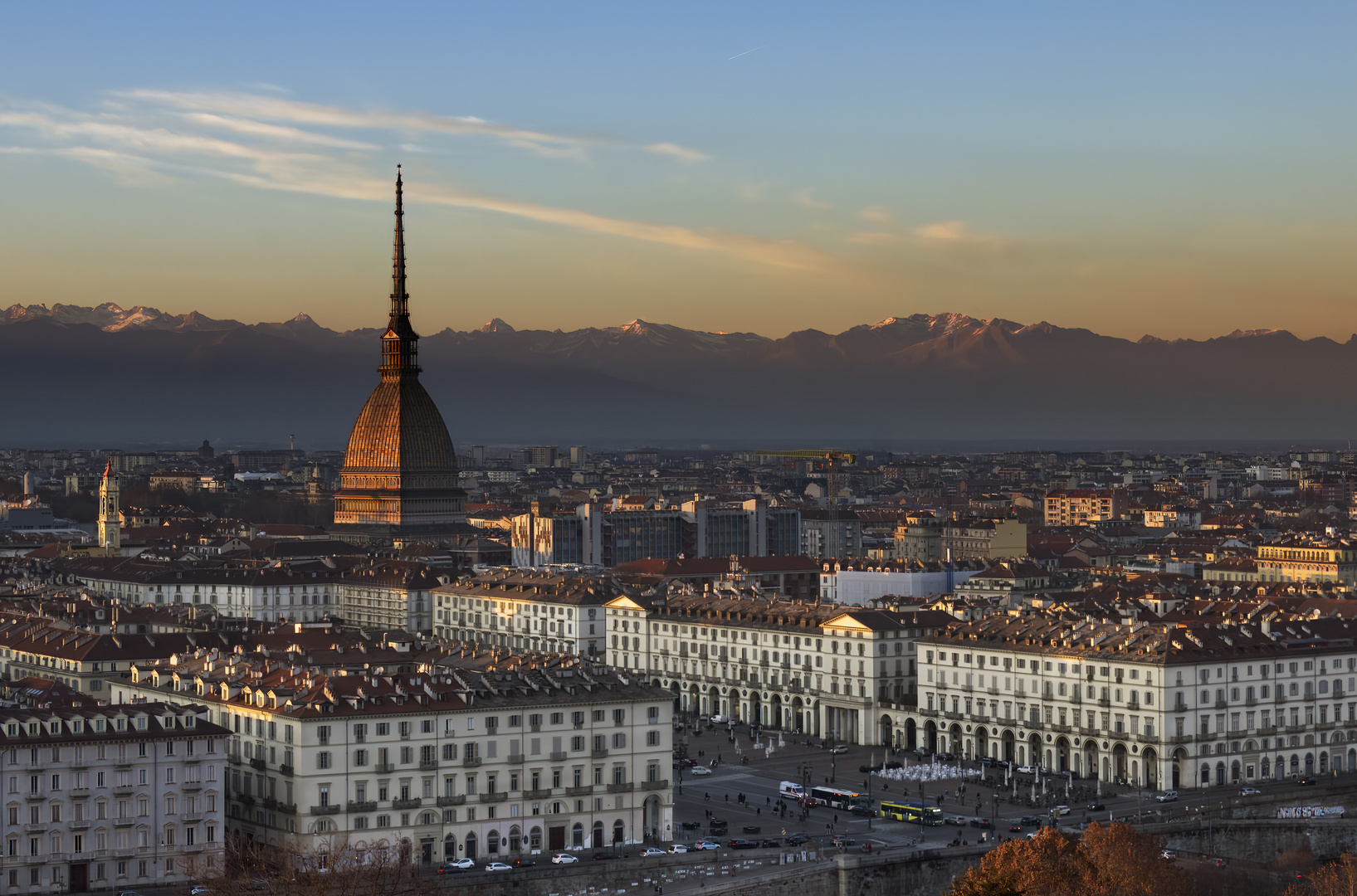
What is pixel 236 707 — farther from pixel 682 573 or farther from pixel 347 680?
pixel 682 573

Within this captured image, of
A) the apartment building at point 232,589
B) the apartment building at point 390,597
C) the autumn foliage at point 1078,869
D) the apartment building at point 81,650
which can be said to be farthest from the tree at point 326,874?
the apartment building at point 232,589

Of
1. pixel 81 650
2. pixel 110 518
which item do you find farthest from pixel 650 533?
pixel 81 650

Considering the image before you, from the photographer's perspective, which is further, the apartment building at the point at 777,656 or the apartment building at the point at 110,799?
the apartment building at the point at 777,656

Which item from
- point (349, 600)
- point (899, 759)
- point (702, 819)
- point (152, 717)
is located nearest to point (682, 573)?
point (349, 600)

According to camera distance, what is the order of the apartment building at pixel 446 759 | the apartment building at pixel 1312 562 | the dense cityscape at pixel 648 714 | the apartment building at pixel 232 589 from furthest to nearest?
the apartment building at pixel 1312 562
the apartment building at pixel 232 589
the apartment building at pixel 446 759
the dense cityscape at pixel 648 714

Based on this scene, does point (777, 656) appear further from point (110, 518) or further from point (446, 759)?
point (110, 518)

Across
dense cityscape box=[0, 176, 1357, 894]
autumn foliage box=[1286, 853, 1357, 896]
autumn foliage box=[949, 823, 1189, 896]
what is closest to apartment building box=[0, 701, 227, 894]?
dense cityscape box=[0, 176, 1357, 894]

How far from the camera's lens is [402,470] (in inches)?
7712

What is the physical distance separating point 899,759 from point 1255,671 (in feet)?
45.9

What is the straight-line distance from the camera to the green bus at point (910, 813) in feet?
246

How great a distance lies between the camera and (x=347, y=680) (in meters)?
69.9

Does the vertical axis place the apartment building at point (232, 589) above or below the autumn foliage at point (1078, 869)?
above

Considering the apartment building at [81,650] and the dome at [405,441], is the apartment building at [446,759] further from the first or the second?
the dome at [405,441]

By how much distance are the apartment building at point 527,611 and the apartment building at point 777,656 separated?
1.92 meters
